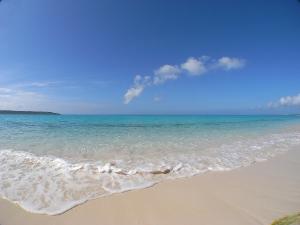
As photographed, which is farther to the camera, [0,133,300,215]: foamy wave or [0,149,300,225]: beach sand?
[0,133,300,215]: foamy wave

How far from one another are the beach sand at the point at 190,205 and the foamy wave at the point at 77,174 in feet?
0.84

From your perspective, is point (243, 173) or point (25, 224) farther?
point (243, 173)

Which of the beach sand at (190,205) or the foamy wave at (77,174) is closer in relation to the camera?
the beach sand at (190,205)

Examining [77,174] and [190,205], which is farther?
[77,174]

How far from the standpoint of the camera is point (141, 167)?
17.1 ft

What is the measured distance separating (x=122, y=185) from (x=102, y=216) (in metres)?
1.18

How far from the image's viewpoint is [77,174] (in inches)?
178

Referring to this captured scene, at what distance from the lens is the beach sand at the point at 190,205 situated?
2633 mm

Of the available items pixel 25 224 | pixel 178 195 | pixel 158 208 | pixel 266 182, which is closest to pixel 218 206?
pixel 178 195

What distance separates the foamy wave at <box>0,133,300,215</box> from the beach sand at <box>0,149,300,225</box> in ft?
0.84

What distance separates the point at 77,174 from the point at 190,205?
296cm

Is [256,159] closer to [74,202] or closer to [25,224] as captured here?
[74,202]

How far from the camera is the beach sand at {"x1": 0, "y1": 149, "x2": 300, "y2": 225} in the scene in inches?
104

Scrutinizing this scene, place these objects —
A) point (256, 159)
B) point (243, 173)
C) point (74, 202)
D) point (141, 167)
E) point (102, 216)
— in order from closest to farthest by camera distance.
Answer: point (102, 216) → point (74, 202) → point (243, 173) → point (141, 167) → point (256, 159)
